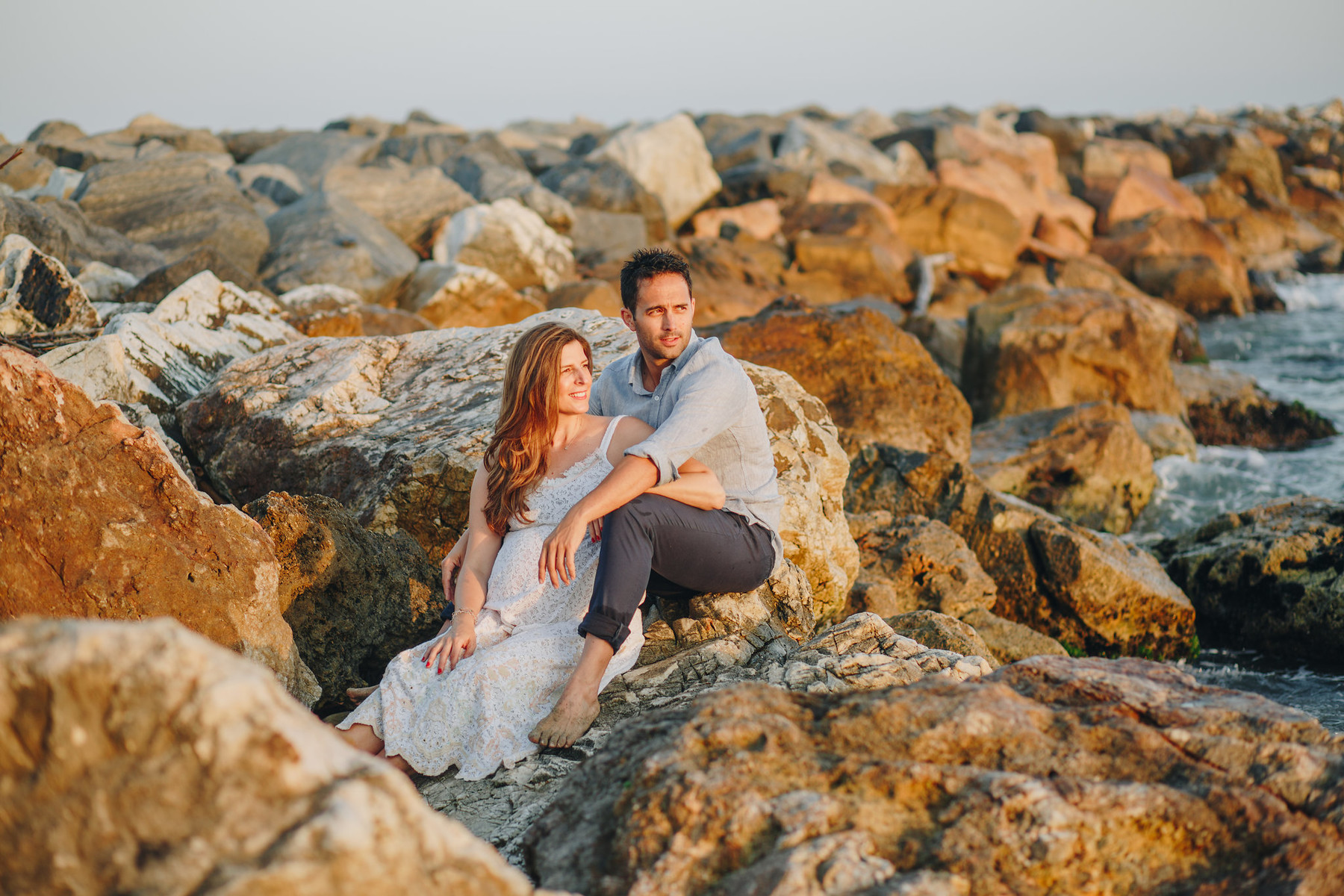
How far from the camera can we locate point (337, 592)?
15.6 ft

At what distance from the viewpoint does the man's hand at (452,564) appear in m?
4.30

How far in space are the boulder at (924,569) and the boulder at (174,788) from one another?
4.78m

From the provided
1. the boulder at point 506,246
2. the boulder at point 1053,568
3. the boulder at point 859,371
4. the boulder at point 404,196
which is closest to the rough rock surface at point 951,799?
the boulder at point 1053,568

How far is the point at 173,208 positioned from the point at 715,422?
41.2ft

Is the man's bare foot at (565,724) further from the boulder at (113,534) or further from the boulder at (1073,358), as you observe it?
the boulder at (1073,358)

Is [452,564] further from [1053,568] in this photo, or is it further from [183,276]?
[183,276]

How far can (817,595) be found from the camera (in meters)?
5.52

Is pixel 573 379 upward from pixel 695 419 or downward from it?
Result: upward

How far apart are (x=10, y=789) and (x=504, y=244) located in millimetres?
13849

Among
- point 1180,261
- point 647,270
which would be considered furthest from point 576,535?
point 1180,261

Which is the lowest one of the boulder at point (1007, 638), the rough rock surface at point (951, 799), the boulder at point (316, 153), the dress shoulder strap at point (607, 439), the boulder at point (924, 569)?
the boulder at point (1007, 638)

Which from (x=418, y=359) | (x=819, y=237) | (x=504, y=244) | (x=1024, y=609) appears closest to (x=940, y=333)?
(x=819, y=237)

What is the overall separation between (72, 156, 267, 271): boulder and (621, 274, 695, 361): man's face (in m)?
10.5

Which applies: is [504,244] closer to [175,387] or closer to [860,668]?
[175,387]
